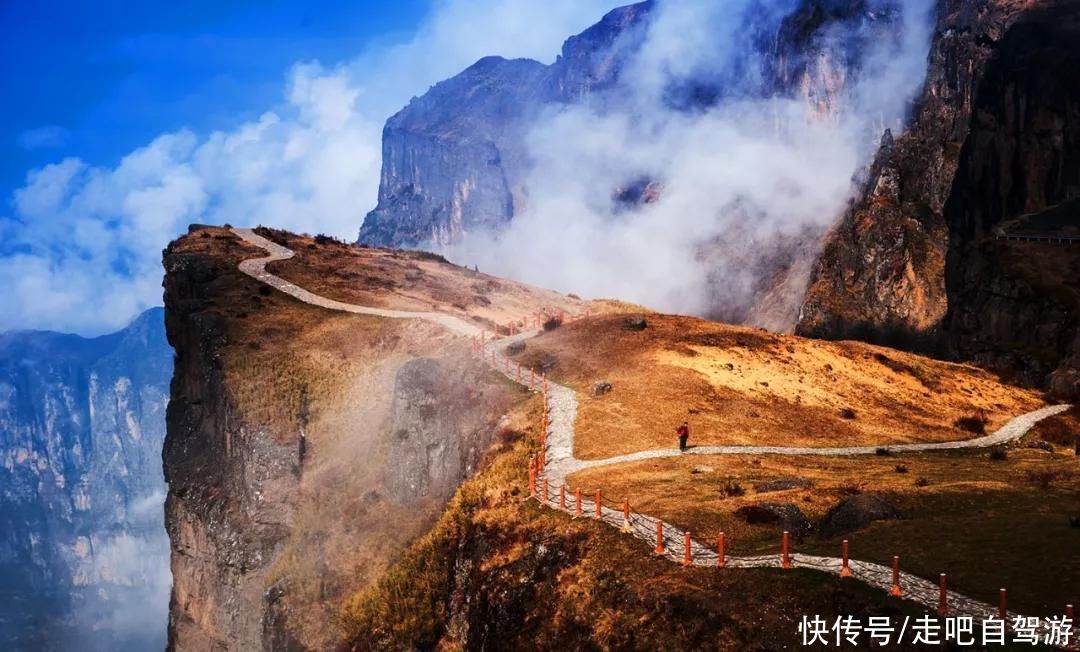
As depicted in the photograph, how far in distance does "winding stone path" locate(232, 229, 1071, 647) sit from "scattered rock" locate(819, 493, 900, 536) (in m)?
2.74

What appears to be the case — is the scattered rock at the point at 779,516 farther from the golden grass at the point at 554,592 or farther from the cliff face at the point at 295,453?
the cliff face at the point at 295,453

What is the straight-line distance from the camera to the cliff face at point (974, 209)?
96.6m

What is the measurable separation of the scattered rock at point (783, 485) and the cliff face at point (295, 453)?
1849 cm

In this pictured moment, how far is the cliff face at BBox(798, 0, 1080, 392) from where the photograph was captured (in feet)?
317

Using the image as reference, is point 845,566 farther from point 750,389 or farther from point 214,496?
point 214,496

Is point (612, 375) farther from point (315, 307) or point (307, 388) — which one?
point (315, 307)

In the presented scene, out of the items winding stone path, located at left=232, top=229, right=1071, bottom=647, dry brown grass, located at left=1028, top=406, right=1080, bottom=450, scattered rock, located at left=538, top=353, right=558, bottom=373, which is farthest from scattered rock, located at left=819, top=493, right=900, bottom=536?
scattered rock, located at left=538, top=353, right=558, bottom=373

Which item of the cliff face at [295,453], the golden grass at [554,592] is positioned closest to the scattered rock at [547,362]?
the cliff face at [295,453]

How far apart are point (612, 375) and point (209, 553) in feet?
123

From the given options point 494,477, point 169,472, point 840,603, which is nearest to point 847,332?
point 169,472

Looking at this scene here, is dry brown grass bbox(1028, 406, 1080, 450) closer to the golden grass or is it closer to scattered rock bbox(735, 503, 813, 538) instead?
scattered rock bbox(735, 503, 813, 538)

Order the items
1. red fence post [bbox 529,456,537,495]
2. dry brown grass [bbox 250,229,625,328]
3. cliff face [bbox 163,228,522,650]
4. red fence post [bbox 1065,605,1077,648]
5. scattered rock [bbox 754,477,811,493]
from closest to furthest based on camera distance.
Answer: red fence post [bbox 1065,605,1077,648] → scattered rock [bbox 754,477,811,493] → red fence post [bbox 529,456,537,495] → cliff face [bbox 163,228,522,650] → dry brown grass [bbox 250,229,625,328]

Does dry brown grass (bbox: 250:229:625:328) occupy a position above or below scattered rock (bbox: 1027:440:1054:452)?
above

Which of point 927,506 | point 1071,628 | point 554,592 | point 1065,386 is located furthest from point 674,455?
point 1065,386
